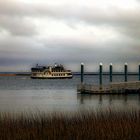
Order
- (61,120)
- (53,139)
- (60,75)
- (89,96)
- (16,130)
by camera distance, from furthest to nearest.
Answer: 1. (60,75)
2. (89,96)
3. (61,120)
4. (16,130)
5. (53,139)

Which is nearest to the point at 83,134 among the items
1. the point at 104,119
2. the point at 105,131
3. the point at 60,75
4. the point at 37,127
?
the point at 105,131

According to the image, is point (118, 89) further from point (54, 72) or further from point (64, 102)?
point (54, 72)

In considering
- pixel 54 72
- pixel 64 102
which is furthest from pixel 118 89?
pixel 54 72

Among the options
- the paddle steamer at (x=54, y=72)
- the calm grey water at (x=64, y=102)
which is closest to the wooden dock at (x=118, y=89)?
the calm grey water at (x=64, y=102)

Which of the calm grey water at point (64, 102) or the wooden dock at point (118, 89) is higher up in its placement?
the wooden dock at point (118, 89)

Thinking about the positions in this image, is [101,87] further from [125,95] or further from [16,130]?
[16,130]

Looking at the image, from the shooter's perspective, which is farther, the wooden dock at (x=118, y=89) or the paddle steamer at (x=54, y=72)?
the paddle steamer at (x=54, y=72)

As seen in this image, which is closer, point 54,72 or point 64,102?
point 64,102

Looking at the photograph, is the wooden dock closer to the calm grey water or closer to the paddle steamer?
the calm grey water

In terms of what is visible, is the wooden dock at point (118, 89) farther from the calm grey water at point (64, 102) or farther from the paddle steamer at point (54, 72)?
the paddle steamer at point (54, 72)

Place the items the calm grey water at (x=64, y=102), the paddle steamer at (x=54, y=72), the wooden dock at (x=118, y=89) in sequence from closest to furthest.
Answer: the calm grey water at (x=64, y=102) < the wooden dock at (x=118, y=89) < the paddle steamer at (x=54, y=72)

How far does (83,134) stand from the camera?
14.4 metres

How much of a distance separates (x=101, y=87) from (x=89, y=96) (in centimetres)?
341

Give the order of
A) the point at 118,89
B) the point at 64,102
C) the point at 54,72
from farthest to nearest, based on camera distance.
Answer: the point at 54,72
the point at 118,89
the point at 64,102
